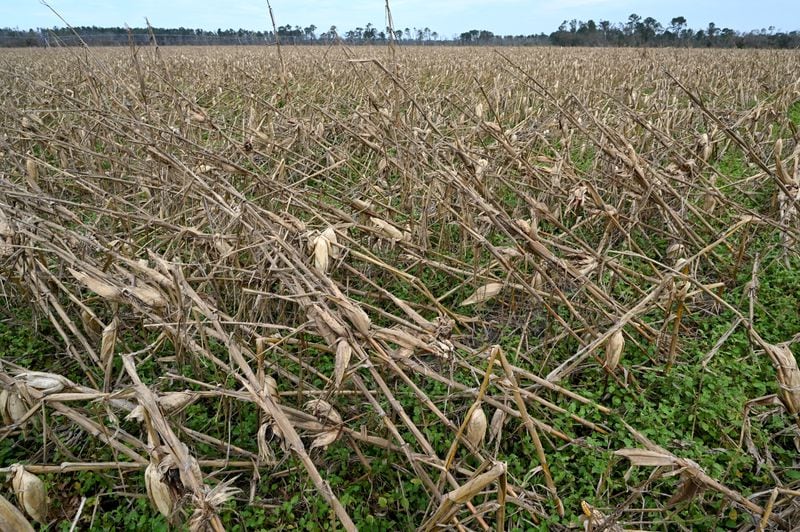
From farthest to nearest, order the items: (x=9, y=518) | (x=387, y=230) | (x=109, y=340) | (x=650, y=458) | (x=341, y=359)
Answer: (x=387, y=230), (x=109, y=340), (x=341, y=359), (x=650, y=458), (x=9, y=518)

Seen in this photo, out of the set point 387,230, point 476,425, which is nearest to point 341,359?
point 476,425

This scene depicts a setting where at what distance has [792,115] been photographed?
19.7 feet

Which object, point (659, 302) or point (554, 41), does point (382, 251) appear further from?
point (554, 41)

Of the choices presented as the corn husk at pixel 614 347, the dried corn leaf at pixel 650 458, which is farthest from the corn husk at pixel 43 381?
the corn husk at pixel 614 347

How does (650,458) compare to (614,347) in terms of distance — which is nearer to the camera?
(650,458)

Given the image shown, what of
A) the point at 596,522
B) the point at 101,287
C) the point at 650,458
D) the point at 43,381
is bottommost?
the point at 596,522

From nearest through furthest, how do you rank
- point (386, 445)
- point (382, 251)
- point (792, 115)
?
point (386, 445), point (382, 251), point (792, 115)

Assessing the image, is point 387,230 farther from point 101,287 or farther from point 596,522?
point 596,522

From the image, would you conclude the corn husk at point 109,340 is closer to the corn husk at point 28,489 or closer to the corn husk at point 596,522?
the corn husk at point 28,489

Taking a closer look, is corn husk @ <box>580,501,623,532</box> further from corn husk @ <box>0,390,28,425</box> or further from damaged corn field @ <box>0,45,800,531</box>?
corn husk @ <box>0,390,28,425</box>

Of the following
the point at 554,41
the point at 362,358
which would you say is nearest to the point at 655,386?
the point at 362,358

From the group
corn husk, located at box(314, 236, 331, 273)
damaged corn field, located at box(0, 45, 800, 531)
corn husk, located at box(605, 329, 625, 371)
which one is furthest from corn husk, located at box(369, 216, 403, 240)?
corn husk, located at box(605, 329, 625, 371)

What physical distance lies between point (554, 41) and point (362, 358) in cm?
3945

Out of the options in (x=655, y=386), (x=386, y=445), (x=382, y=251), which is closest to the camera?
(x=386, y=445)
